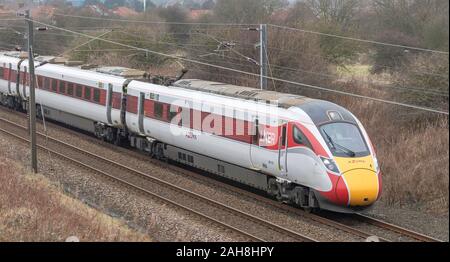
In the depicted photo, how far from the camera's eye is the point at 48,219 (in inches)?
468

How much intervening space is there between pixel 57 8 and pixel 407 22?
152 ft

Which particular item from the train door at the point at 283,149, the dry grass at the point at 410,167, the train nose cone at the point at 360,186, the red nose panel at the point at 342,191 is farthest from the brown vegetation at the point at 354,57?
the train door at the point at 283,149

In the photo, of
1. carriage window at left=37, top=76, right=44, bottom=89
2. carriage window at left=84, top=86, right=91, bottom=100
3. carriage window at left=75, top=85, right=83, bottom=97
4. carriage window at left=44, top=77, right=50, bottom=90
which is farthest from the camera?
carriage window at left=37, top=76, right=44, bottom=89

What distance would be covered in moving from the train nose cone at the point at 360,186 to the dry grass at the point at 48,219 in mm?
4665

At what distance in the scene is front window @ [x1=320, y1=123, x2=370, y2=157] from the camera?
13.7 meters

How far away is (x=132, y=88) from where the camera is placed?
21391 mm

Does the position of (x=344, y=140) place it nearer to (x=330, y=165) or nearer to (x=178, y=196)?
(x=330, y=165)

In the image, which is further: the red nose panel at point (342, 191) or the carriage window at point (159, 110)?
the carriage window at point (159, 110)

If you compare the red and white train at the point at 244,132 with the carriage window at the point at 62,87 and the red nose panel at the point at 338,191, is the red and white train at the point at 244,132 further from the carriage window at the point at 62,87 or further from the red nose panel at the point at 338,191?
the carriage window at the point at 62,87

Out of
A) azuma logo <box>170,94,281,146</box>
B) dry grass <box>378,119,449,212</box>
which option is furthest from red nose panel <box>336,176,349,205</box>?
azuma logo <box>170,94,281,146</box>

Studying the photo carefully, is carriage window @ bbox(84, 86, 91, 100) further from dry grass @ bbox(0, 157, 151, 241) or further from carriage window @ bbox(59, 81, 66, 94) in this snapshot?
dry grass @ bbox(0, 157, 151, 241)

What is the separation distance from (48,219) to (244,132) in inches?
237

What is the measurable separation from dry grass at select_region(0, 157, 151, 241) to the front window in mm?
4811

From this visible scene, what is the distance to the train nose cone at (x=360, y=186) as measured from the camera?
13.3 meters
